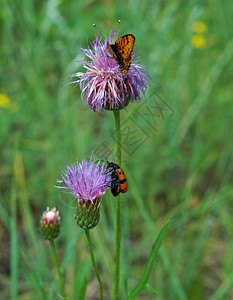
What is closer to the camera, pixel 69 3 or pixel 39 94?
pixel 39 94

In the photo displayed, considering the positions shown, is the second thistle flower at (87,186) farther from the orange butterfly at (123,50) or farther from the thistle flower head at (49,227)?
the orange butterfly at (123,50)

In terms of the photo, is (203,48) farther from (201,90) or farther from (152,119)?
(152,119)

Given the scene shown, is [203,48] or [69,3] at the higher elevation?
[69,3]

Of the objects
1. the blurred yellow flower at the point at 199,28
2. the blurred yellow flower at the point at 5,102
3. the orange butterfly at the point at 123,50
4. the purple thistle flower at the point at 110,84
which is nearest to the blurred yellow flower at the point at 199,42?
the blurred yellow flower at the point at 199,28

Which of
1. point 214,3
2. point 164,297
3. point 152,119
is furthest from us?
point 214,3

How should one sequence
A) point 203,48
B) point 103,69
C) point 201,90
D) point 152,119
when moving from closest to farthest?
point 103,69, point 152,119, point 201,90, point 203,48

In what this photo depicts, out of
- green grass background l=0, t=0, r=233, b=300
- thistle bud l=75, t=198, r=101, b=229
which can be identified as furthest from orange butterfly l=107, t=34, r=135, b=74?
green grass background l=0, t=0, r=233, b=300

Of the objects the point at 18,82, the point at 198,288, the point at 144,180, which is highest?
the point at 18,82

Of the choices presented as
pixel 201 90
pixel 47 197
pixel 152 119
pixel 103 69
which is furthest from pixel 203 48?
pixel 103 69
